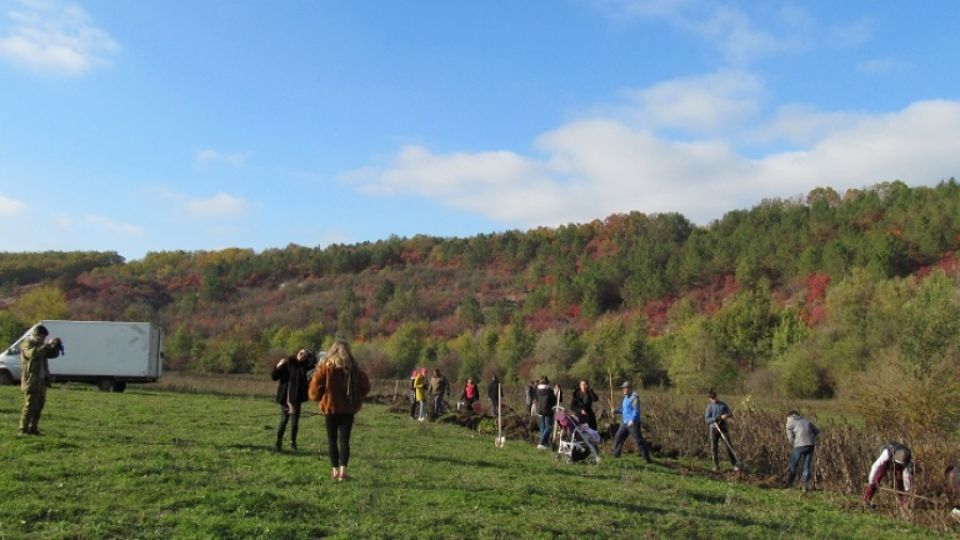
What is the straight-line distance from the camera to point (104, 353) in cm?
2891

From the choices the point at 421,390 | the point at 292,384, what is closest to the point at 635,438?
the point at 292,384

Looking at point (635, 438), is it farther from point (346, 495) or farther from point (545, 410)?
point (346, 495)

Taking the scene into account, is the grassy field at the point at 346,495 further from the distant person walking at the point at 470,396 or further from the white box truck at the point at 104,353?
the white box truck at the point at 104,353

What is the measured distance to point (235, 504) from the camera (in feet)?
25.1

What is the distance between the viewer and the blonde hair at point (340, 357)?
29.6ft

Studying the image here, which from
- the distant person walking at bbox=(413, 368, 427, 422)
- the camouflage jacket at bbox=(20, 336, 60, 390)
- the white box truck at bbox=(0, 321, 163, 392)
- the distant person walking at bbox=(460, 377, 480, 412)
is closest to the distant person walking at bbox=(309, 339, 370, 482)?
the camouflage jacket at bbox=(20, 336, 60, 390)

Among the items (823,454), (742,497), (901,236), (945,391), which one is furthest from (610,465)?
(901,236)

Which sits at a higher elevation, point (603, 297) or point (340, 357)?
point (603, 297)

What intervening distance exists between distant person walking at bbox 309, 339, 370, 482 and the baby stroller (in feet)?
20.0

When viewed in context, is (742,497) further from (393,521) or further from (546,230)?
(546,230)

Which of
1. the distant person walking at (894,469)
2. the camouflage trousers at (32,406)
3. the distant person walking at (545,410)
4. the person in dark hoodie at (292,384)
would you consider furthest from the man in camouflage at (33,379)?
the distant person walking at (894,469)

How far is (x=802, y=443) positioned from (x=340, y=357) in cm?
1015

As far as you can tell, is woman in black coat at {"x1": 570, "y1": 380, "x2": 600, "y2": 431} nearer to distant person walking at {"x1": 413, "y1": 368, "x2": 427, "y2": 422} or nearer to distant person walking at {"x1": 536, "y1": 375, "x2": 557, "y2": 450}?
distant person walking at {"x1": 536, "y1": 375, "x2": 557, "y2": 450}

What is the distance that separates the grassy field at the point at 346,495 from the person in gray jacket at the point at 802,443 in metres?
1.27
